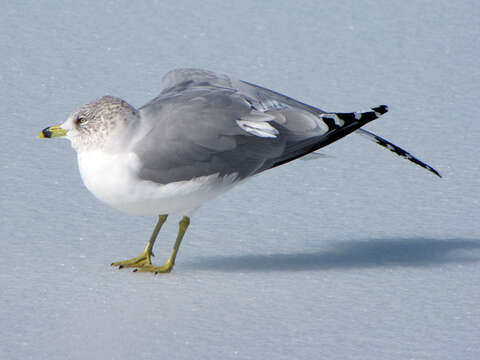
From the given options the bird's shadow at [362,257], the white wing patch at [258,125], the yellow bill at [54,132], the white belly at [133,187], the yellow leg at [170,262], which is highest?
the white wing patch at [258,125]

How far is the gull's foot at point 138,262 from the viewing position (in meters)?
5.21

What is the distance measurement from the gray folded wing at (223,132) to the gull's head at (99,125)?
0.10 metres

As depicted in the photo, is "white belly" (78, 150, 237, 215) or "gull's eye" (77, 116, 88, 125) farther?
"gull's eye" (77, 116, 88, 125)

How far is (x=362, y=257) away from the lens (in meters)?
5.44

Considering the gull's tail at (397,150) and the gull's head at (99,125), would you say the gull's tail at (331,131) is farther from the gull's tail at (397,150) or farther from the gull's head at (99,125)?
the gull's head at (99,125)

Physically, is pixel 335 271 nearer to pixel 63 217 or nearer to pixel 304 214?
pixel 304 214

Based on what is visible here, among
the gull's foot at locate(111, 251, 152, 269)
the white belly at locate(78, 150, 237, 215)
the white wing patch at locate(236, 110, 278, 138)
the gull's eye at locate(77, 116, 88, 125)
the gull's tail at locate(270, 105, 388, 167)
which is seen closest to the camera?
the white belly at locate(78, 150, 237, 215)

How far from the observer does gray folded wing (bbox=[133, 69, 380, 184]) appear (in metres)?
4.84

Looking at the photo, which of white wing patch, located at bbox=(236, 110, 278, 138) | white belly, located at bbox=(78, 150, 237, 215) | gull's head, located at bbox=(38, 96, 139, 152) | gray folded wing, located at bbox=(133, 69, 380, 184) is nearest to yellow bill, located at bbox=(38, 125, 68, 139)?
gull's head, located at bbox=(38, 96, 139, 152)

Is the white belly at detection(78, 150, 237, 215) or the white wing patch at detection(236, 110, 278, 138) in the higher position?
the white wing patch at detection(236, 110, 278, 138)

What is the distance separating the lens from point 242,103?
5.07 meters

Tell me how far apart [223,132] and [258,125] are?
194 mm

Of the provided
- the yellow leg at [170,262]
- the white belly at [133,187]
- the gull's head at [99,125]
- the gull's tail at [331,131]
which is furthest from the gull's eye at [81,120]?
the gull's tail at [331,131]

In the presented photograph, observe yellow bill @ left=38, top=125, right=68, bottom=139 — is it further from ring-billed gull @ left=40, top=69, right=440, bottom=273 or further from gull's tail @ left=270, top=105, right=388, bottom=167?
gull's tail @ left=270, top=105, right=388, bottom=167
